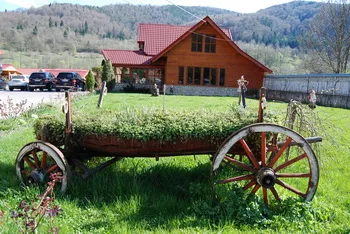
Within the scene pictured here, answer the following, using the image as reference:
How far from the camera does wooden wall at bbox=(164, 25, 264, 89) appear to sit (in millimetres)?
29406

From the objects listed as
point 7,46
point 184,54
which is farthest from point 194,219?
point 7,46

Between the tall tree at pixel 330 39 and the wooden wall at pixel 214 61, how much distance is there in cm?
1340

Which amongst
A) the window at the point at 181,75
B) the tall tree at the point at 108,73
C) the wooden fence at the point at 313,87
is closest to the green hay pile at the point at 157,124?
the wooden fence at the point at 313,87

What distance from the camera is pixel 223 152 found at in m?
3.69

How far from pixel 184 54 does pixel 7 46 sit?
97.7m

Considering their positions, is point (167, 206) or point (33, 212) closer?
point (33, 212)

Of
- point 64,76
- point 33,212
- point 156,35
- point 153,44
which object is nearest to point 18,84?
point 64,76

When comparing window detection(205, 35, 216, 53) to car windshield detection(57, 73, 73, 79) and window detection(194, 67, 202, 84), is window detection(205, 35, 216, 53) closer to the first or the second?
window detection(194, 67, 202, 84)

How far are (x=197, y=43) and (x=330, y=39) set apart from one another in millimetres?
18620

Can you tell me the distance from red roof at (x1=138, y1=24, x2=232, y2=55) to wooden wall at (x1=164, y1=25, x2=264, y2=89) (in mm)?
4602

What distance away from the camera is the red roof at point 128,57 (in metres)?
31.2

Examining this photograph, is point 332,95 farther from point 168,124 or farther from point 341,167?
point 168,124

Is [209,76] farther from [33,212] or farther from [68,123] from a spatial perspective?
[33,212]

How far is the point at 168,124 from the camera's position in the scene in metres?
3.97
